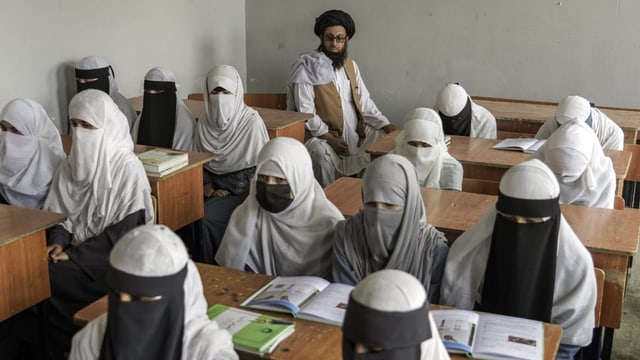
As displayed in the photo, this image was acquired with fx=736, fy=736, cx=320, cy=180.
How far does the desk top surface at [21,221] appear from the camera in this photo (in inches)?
114

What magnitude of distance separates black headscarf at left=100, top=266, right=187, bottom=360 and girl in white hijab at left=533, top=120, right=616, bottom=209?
86.2 inches

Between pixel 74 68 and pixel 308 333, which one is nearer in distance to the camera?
pixel 308 333

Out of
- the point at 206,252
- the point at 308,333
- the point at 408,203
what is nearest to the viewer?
the point at 308,333

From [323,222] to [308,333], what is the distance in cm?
80

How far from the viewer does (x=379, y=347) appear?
1.61m

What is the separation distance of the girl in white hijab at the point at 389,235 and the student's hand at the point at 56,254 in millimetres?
1331

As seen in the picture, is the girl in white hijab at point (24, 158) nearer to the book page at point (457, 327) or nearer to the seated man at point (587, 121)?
the book page at point (457, 327)

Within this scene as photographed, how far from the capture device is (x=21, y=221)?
3.05m

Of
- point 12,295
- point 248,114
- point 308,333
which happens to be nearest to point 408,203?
point 308,333

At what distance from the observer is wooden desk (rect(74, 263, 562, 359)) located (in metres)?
2.05

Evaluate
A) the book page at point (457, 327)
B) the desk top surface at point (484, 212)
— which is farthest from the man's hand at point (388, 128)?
the book page at point (457, 327)

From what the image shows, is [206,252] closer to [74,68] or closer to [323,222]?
[323,222]

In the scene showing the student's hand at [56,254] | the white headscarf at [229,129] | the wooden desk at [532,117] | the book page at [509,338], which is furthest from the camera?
the wooden desk at [532,117]

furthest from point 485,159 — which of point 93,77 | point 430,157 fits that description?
point 93,77
